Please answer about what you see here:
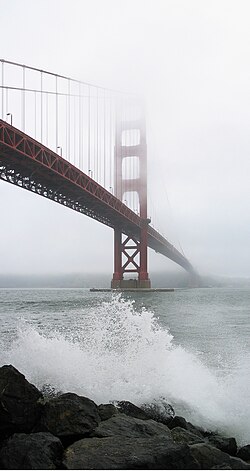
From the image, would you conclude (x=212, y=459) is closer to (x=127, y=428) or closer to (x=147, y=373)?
(x=127, y=428)

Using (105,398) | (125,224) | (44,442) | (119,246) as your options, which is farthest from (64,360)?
(119,246)

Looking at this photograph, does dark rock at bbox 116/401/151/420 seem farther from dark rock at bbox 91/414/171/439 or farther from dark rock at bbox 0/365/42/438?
dark rock at bbox 0/365/42/438

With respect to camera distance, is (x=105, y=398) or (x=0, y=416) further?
(x=105, y=398)

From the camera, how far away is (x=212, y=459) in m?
2.73

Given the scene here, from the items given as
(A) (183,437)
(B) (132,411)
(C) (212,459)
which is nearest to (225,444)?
(A) (183,437)

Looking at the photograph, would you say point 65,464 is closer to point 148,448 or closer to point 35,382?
point 148,448

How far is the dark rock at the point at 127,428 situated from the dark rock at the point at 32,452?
354 millimetres

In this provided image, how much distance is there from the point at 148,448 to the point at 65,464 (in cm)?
48

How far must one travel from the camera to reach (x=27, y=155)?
17.2 metres

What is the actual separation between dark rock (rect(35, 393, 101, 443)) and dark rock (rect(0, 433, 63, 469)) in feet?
0.75

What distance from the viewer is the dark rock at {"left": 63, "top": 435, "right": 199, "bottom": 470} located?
2438mm

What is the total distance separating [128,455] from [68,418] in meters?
0.64

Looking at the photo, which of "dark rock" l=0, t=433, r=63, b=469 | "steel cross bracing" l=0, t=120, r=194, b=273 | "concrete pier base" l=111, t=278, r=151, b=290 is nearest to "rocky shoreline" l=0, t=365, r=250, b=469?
"dark rock" l=0, t=433, r=63, b=469

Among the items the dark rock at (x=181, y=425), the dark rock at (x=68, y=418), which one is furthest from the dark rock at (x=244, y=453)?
the dark rock at (x=68, y=418)
